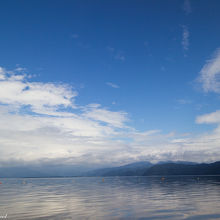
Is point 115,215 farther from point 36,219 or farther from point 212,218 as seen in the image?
point 212,218

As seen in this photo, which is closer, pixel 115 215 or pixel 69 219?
pixel 69 219

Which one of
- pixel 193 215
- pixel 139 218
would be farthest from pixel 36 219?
pixel 193 215

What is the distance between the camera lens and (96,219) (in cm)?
2327

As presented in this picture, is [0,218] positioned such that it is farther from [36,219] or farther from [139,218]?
[139,218]

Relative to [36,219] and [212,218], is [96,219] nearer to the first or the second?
[36,219]

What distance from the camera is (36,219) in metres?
23.9

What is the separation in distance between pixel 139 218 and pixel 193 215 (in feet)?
22.6

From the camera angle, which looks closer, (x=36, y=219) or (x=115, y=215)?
(x=36, y=219)

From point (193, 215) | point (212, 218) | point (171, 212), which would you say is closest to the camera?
point (212, 218)

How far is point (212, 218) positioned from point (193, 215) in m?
2.34

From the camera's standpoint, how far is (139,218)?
76.6ft

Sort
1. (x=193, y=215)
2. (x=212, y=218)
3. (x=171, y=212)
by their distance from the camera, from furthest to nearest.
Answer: (x=171, y=212) → (x=193, y=215) → (x=212, y=218)

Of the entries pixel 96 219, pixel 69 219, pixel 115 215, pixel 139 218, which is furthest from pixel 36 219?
pixel 139 218

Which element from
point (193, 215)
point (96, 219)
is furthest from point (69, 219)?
point (193, 215)
